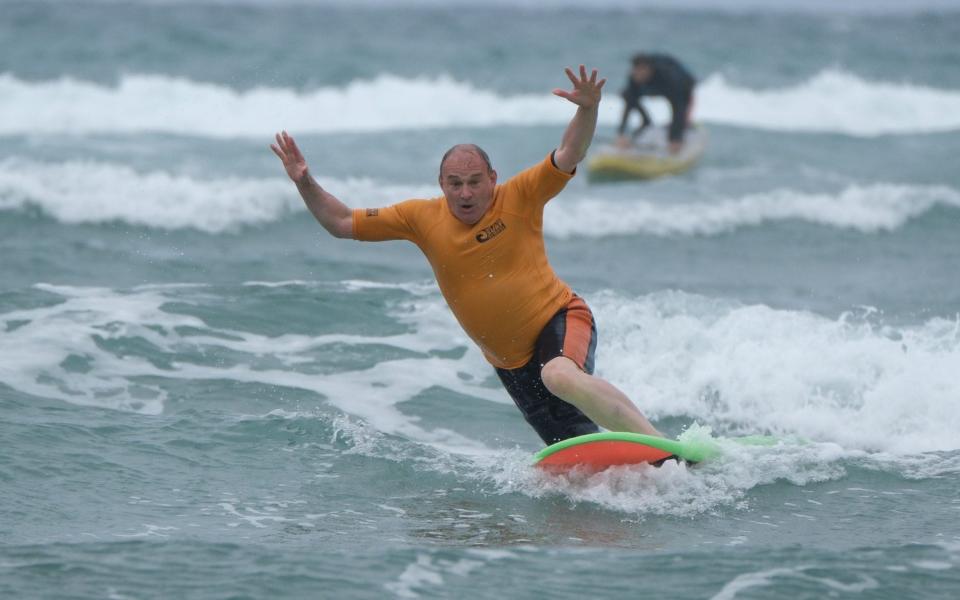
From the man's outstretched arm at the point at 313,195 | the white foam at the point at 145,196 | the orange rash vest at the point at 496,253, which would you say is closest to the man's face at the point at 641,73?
the white foam at the point at 145,196

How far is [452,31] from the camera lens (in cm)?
4528

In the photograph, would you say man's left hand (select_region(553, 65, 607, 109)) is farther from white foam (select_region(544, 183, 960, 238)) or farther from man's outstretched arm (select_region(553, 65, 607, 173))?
white foam (select_region(544, 183, 960, 238))

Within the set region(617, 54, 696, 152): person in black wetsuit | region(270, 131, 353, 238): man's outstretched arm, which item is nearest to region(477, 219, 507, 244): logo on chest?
region(270, 131, 353, 238): man's outstretched arm

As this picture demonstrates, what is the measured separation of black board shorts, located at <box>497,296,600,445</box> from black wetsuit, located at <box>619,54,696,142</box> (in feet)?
46.7

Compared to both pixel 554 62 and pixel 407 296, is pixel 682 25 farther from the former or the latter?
pixel 407 296

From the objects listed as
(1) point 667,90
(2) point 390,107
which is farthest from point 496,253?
(2) point 390,107

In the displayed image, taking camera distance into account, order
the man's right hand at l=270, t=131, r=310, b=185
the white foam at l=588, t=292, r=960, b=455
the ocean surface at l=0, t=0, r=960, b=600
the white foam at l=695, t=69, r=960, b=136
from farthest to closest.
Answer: the white foam at l=695, t=69, r=960, b=136 → the white foam at l=588, t=292, r=960, b=455 → the man's right hand at l=270, t=131, r=310, b=185 → the ocean surface at l=0, t=0, r=960, b=600

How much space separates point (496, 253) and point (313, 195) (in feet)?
3.04

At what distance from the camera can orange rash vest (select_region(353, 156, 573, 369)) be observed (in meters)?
6.46

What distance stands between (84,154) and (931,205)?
11.4 metres

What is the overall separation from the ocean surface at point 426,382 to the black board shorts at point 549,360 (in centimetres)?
30

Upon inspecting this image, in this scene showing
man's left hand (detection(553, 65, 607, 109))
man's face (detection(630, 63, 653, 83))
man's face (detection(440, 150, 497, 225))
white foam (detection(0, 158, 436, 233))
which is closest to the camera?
man's left hand (detection(553, 65, 607, 109))

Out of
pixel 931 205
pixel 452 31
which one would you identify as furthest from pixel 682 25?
pixel 931 205

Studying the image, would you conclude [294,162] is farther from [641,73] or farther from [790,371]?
[641,73]
